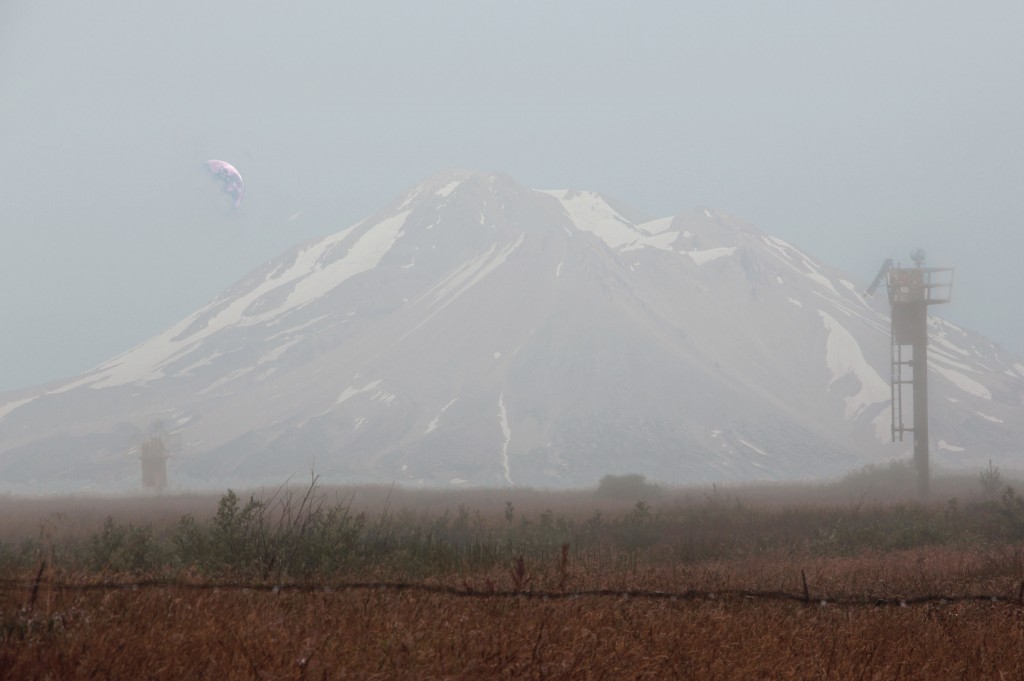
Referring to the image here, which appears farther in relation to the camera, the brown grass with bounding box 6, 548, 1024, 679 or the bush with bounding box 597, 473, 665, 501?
the bush with bounding box 597, 473, 665, 501

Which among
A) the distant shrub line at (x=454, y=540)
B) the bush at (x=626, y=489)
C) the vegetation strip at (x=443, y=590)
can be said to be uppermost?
the vegetation strip at (x=443, y=590)

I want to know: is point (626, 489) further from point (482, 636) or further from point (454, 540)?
point (482, 636)

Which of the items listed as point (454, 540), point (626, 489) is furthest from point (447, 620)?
point (626, 489)

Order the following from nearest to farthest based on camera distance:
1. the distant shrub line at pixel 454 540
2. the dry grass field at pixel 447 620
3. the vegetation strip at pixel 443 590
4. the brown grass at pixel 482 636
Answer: the brown grass at pixel 482 636 < the dry grass field at pixel 447 620 < the vegetation strip at pixel 443 590 < the distant shrub line at pixel 454 540

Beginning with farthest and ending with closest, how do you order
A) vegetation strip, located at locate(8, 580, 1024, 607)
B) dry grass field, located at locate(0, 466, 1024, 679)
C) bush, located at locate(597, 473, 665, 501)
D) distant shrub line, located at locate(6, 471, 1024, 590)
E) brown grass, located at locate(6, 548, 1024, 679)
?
bush, located at locate(597, 473, 665, 501) < distant shrub line, located at locate(6, 471, 1024, 590) < vegetation strip, located at locate(8, 580, 1024, 607) < dry grass field, located at locate(0, 466, 1024, 679) < brown grass, located at locate(6, 548, 1024, 679)

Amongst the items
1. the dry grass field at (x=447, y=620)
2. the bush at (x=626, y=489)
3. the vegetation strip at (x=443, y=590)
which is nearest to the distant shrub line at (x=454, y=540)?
the dry grass field at (x=447, y=620)

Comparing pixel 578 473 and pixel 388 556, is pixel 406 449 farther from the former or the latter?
pixel 388 556

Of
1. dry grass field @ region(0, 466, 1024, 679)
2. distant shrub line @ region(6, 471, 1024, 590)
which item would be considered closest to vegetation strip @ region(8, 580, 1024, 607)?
dry grass field @ region(0, 466, 1024, 679)

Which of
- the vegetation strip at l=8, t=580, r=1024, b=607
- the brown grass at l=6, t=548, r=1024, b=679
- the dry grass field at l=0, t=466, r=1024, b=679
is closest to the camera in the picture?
the brown grass at l=6, t=548, r=1024, b=679

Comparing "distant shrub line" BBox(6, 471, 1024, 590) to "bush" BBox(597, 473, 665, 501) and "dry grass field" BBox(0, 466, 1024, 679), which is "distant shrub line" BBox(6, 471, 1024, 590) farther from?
"bush" BBox(597, 473, 665, 501)

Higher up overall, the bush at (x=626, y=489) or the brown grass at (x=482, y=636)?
the brown grass at (x=482, y=636)

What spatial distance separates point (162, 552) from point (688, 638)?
787 centimetres

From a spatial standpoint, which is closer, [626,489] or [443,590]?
[443,590]

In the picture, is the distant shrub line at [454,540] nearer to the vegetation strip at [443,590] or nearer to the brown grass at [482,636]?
the vegetation strip at [443,590]
